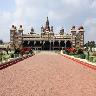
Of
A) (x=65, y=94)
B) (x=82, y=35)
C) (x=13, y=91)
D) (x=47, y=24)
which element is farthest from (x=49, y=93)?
(x=47, y=24)

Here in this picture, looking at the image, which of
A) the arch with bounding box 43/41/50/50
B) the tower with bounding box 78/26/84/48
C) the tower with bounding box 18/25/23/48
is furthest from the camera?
the tower with bounding box 78/26/84/48

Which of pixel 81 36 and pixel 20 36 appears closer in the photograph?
pixel 20 36

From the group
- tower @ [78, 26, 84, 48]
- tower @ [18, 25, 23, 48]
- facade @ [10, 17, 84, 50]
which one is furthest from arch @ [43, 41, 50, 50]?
tower @ [78, 26, 84, 48]

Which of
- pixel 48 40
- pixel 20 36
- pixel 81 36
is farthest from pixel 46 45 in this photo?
pixel 81 36

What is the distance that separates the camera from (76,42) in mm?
129125

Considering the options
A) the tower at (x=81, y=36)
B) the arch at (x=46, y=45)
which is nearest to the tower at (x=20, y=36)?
the arch at (x=46, y=45)

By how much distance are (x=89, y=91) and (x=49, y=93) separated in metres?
1.25

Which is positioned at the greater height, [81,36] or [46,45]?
[81,36]

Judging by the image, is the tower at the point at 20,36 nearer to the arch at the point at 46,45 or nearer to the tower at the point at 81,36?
the arch at the point at 46,45

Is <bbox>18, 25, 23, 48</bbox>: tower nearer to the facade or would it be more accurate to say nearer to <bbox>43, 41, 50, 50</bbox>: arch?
the facade

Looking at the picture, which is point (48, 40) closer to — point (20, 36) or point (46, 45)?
point (46, 45)

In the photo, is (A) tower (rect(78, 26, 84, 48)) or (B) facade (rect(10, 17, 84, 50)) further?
(A) tower (rect(78, 26, 84, 48))

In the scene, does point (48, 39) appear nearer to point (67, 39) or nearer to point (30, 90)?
point (67, 39)

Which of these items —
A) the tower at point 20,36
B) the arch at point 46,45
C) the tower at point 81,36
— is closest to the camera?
the arch at point 46,45
